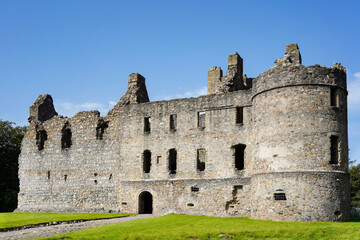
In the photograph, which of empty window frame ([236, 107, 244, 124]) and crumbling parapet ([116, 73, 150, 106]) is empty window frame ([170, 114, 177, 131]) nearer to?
crumbling parapet ([116, 73, 150, 106])

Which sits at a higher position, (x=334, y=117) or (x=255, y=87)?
(x=255, y=87)

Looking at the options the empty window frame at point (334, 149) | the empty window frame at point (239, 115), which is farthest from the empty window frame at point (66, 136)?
the empty window frame at point (334, 149)

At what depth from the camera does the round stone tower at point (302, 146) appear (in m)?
20.9

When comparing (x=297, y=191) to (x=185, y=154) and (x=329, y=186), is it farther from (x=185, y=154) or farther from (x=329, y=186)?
(x=185, y=154)

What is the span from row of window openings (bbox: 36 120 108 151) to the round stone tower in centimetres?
1214

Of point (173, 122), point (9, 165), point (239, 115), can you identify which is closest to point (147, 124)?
point (173, 122)

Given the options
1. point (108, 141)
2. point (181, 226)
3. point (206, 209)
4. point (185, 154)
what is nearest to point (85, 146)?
point (108, 141)

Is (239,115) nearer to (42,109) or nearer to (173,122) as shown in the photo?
(173,122)

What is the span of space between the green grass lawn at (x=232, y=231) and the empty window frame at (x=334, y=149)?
3.41m

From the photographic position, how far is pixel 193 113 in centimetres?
2714

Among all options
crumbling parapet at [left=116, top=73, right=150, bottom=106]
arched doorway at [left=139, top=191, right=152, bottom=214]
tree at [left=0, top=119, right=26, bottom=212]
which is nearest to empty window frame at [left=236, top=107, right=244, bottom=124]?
crumbling parapet at [left=116, top=73, right=150, bottom=106]

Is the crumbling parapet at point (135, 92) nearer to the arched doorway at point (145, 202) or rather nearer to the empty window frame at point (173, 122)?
the empty window frame at point (173, 122)

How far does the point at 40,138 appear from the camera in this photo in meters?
33.5

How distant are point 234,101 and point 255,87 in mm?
2293
